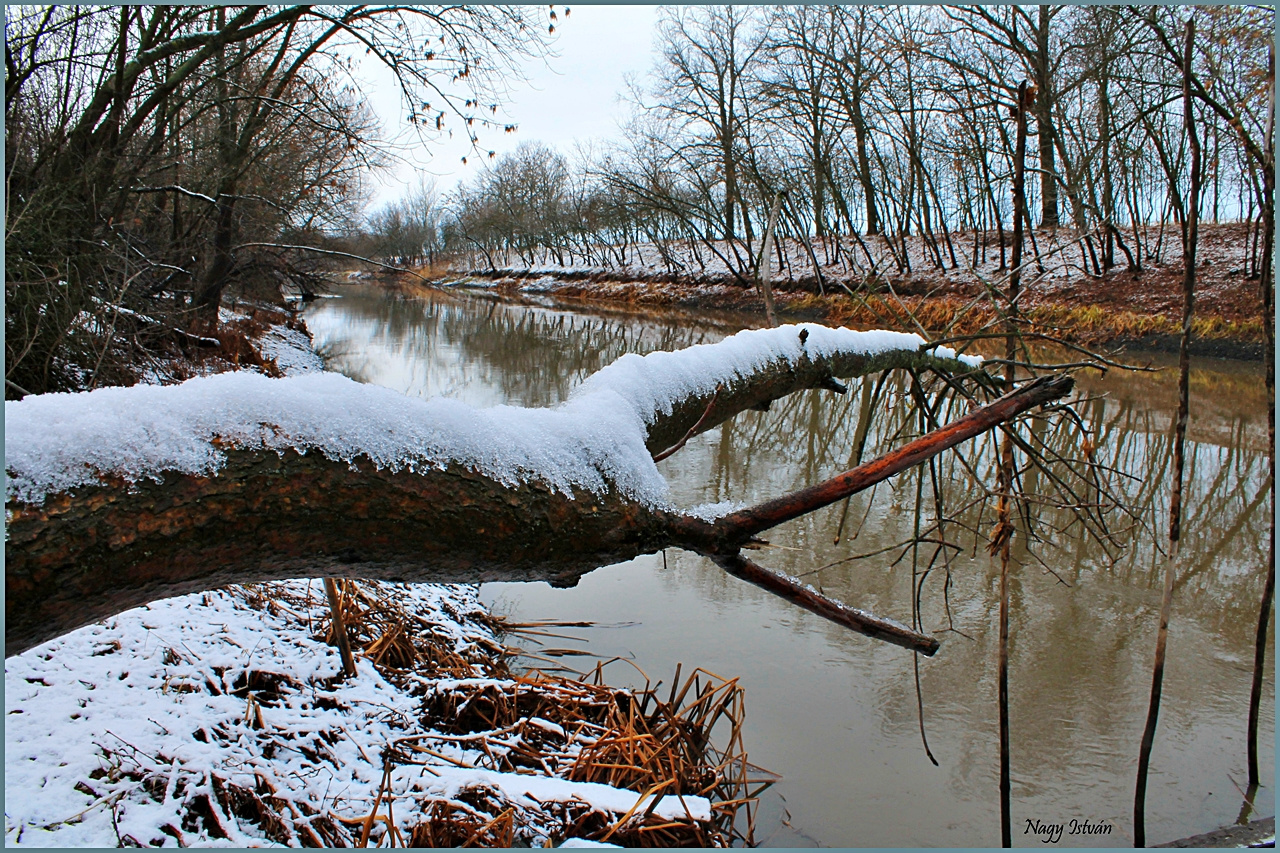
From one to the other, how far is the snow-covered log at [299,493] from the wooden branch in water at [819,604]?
0.19 feet

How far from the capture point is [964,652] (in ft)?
13.1

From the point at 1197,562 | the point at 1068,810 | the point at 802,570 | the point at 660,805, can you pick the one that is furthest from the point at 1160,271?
the point at 660,805

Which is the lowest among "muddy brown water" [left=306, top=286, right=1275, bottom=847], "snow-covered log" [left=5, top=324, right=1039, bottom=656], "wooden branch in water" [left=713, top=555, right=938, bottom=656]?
"muddy brown water" [left=306, top=286, right=1275, bottom=847]

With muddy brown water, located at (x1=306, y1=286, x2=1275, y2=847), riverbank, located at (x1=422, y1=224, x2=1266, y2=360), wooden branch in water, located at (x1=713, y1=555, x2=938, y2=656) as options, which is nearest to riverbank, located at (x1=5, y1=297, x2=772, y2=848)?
muddy brown water, located at (x1=306, y1=286, x2=1275, y2=847)

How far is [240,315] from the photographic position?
44.5 feet

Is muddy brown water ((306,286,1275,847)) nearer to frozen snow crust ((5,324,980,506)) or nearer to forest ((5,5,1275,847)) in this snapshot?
forest ((5,5,1275,847))

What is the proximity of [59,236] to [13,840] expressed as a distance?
4913 mm

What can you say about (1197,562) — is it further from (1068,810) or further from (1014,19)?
(1014,19)

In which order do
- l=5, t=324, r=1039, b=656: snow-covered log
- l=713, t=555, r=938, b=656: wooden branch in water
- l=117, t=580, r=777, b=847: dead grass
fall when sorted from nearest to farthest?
1. l=5, t=324, r=1039, b=656: snow-covered log
2. l=713, t=555, r=938, b=656: wooden branch in water
3. l=117, t=580, r=777, b=847: dead grass

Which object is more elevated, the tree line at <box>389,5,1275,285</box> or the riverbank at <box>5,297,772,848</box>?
the tree line at <box>389,5,1275,285</box>

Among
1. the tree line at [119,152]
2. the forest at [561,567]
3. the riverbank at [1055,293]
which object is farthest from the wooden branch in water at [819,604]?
the tree line at [119,152]

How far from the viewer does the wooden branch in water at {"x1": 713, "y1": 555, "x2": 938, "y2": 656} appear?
4.72ft

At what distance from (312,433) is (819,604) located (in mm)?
1054

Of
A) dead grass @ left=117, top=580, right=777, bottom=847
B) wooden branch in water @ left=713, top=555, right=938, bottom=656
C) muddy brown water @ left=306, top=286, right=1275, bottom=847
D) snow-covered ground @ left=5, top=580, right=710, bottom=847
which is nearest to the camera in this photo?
wooden branch in water @ left=713, top=555, right=938, bottom=656
